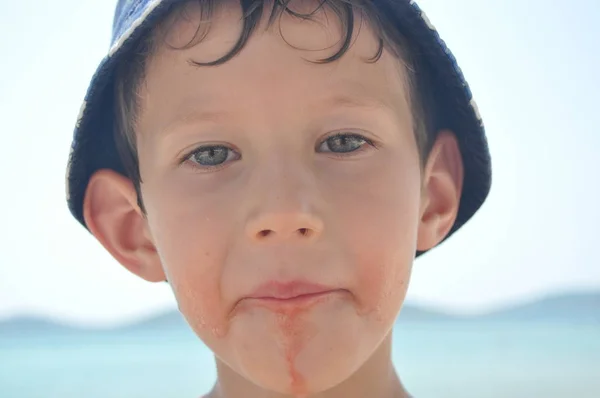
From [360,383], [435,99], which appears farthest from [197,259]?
[435,99]

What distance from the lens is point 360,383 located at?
116cm

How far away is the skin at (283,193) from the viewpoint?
35.3 inches

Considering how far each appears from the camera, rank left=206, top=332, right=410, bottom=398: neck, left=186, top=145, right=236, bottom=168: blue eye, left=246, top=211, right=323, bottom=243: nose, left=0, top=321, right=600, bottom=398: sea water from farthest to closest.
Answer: left=0, top=321, right=600, bottom=398: sea water → left=206, top=332, right=410, bottom=398: neck → left=186, top=145, right=236, bottom=168: blue eye → left=246, top=211, right=323, bottom=243: nose

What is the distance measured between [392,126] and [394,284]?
0.24 metres

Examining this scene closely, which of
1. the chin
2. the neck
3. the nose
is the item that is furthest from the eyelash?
the neck

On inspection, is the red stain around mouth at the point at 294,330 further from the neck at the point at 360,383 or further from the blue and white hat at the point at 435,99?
the blue and white hat at the point at 435,99

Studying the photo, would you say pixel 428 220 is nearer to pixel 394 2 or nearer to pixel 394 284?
pixel 394 284

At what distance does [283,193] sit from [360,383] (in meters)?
0.45

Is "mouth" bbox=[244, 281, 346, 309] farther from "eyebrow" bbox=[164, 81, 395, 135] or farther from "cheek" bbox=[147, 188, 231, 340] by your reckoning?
"eyebrow" bbox=[164, 81, 395, 135]

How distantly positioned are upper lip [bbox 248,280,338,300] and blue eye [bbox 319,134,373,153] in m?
0.20

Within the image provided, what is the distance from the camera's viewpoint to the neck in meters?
1.15

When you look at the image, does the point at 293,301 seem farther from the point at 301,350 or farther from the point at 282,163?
the point at 282,163

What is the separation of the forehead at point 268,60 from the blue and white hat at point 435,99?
2.1 inches

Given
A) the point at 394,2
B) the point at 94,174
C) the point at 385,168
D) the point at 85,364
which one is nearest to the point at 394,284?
the point at 385,168
